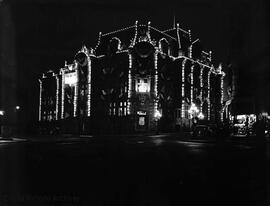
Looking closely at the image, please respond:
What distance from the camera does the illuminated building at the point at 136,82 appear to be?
177 ft

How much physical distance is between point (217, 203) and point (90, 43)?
6255 cm

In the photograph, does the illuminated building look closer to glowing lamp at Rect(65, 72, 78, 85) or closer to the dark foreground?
glowing lamp at Rect(65, 72, 78, 85)

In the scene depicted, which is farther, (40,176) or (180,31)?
(180,31)

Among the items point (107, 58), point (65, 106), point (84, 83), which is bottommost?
point (65, 106)

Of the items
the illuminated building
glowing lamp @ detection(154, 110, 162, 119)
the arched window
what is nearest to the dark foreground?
glowing lamp @ detection(154, 110, 162, 119)

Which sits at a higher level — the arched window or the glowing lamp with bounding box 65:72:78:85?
the arched window

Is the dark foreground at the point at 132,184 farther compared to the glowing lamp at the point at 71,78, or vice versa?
the glowing lamp at the point at 71,78

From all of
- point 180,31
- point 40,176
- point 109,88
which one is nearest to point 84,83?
point 109,88

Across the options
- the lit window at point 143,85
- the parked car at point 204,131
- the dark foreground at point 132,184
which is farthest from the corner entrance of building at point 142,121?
the dark foreground at point 132,184

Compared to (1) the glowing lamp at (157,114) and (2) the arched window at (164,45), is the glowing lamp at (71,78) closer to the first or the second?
(2) the arched window at (164,45)

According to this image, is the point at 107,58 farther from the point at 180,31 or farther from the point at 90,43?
the point at 180,31

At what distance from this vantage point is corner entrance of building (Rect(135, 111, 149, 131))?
173 ft

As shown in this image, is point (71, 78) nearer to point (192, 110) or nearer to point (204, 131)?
point (192, 110)

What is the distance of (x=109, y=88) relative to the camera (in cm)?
5816
